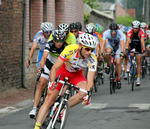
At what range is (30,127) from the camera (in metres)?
8.30

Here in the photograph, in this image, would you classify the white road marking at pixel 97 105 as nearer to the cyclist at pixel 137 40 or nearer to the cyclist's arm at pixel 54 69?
the cyclist's arm at pixel 54 69

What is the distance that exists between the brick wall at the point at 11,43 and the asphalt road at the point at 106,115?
2829 mm

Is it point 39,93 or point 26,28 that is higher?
point 26,28

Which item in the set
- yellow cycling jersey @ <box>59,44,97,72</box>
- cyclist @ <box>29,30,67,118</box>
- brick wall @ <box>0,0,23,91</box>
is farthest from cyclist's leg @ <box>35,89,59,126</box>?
brick wall @ <box>0,0,23,91</box>

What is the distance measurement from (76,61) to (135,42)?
8.44 meters

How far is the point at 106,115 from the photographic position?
9547mm

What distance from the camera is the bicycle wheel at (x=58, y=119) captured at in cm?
649

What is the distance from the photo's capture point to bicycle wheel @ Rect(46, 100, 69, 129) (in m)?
6.49

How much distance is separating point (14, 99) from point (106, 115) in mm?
4118

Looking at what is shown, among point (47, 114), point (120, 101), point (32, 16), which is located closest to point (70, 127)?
point (47, 114)

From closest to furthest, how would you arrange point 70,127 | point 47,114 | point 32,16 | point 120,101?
point 47,114 < point 70,127 < point 120,101 < point 32,16

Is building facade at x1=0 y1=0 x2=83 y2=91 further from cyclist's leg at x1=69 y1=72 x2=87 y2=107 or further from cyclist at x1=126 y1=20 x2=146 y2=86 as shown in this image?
cyclist's leg at x1=69 y1=72 x2=87 y2=107

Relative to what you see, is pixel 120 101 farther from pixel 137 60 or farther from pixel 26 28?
pixel 26 28

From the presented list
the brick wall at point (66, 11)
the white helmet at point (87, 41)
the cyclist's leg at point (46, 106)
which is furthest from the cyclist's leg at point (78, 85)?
the brick wall at point (66, 11)
